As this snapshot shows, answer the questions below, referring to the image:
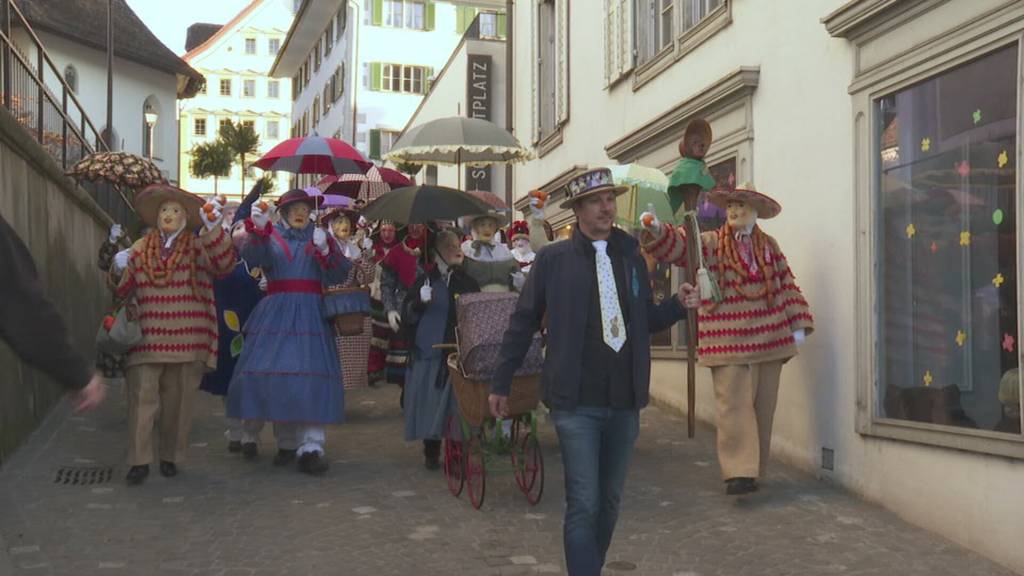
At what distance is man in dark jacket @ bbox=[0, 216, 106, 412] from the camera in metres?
2.97

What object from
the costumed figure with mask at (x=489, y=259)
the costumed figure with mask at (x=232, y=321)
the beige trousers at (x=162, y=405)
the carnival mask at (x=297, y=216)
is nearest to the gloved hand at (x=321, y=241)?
the carnival mask at (x=297, y=216)

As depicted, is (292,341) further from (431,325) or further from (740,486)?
(740,486)

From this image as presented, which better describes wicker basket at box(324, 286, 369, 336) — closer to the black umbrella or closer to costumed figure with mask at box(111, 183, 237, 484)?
the black umbrella

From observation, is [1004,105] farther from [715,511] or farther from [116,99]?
[116,99]

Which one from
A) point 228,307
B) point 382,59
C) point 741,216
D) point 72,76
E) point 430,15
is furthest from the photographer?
point 430,15

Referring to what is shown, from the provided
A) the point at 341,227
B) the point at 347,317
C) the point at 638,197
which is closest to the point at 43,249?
the point at 341,227

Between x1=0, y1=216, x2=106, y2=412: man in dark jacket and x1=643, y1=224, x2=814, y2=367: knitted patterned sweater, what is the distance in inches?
201

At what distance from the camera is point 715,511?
714 cm

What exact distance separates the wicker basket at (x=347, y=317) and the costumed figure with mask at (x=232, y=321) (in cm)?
79

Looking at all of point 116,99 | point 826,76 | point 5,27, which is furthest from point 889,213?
point 116,99

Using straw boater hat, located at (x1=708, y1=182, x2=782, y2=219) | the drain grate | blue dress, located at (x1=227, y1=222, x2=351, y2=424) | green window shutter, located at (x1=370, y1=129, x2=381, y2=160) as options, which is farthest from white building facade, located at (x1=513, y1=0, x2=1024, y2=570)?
green window shutter, located at (x1=370, y1=129, x2=381, y2=160)

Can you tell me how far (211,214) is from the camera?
782cm

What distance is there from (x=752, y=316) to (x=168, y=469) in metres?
4.08

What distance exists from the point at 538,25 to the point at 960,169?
450 inches
